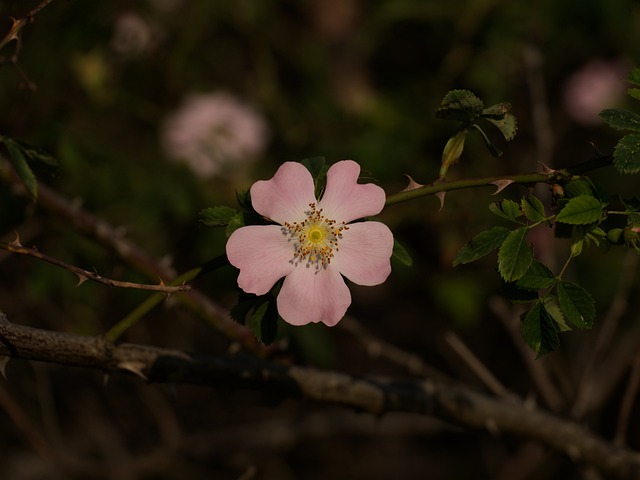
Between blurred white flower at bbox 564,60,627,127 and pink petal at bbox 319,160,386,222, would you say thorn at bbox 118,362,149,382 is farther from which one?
blurred white flower at bbox 564,60,627,127

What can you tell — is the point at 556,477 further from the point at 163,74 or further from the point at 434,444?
the point at 163,74

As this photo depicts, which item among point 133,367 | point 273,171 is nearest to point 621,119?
point 133,367

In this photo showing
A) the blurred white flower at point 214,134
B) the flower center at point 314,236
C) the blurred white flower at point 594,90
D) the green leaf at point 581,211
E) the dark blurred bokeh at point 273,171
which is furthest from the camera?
the blurred white flower at point 594,90

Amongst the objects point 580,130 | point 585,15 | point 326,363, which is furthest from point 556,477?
point 585,15

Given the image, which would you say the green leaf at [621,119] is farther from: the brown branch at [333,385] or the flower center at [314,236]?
the brown branch at [333,385]

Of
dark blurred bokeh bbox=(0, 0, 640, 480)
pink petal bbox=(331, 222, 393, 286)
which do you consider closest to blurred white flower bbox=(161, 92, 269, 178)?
dark blurred bokeh bbox=(0, 0, 640, 480)

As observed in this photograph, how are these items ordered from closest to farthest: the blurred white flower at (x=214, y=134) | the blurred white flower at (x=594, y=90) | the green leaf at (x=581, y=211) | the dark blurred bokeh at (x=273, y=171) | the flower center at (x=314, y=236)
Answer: the green leaf at (x=581, y=211)
the flower center at (x=314, y=236)
the dark blurred bokeh at (x=273, y=171)
the blurred white flower at (x=214, y=134)
the blurred white flower at (x=594, y=90)

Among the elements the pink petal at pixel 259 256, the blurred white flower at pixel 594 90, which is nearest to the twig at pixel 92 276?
the pink petal at pixel 259 256
